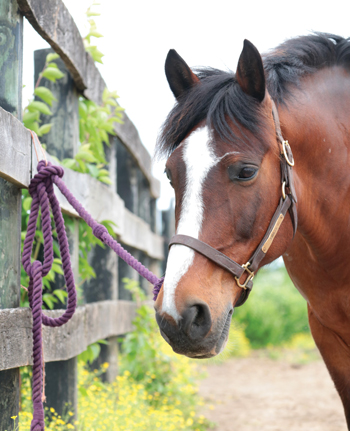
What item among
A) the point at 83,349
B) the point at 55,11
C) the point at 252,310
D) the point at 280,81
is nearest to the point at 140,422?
the point at 83,349

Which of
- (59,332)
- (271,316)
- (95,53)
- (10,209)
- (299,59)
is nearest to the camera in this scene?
(10,209)

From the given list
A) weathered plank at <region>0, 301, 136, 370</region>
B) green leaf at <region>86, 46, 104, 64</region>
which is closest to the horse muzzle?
weathered plank at <region>0, 301, 136, 370</region>

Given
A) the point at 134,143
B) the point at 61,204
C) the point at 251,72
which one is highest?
the point at 251,72

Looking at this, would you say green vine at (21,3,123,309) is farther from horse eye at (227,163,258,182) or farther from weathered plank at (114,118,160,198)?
horse eye at (227,163,258,182)

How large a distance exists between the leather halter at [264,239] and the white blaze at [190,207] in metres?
0.04

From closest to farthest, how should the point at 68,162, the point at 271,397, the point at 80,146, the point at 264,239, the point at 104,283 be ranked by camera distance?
the point at 264,239
the point at 68,162
the point at 80,146
the point at 104,283
the point at 271,397

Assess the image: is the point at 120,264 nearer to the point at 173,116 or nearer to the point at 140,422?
the point at 140,422

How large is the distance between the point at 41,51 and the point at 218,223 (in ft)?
5.78

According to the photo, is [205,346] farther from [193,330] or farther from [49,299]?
[49,299]

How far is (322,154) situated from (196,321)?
0.99m

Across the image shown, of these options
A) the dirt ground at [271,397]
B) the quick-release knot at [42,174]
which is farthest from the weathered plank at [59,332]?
the dirt ground at [271,397]

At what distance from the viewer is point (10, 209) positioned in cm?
183

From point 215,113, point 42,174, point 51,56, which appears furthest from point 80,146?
point 215,113

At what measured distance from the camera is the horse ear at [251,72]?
1.68 m
